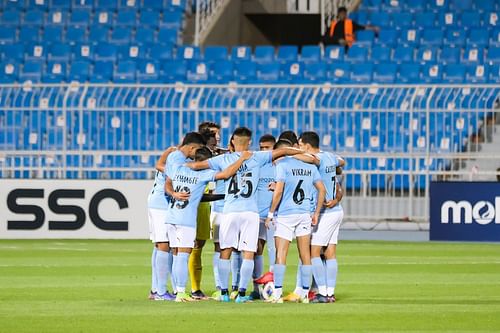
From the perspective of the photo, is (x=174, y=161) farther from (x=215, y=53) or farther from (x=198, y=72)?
(x=215, y=53)

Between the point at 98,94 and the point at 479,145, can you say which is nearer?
the point at 479,145

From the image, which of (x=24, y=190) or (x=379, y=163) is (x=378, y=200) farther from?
(x=24, y=190)

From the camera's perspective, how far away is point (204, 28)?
3338 centimetres

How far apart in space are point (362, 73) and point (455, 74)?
6.65 ft

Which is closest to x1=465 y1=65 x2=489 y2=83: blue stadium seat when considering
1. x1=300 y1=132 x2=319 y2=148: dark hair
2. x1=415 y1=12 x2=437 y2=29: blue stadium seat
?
x1=415 y1=12 x2=437 y2=29: blue stadium seat

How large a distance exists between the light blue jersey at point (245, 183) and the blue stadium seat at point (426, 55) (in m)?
16.9

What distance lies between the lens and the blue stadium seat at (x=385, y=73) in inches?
1189

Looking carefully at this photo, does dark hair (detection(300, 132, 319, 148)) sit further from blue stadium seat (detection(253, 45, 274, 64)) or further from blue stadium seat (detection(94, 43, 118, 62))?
blue stadium seat (detection(94, 43, 118, 62))

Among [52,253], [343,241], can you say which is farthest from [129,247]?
[343,241]

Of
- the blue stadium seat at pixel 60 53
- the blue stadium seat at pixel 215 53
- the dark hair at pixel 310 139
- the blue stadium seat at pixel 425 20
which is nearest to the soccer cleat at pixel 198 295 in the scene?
the dark hair at pixel 310 139

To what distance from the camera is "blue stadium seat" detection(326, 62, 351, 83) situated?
99.5 ft

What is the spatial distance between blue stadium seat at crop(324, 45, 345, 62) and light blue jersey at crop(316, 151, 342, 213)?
16374 millimetres

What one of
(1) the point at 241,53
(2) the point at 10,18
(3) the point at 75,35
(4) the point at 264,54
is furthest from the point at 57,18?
(4) the point at 264,54

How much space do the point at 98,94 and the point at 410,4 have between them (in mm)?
8532
